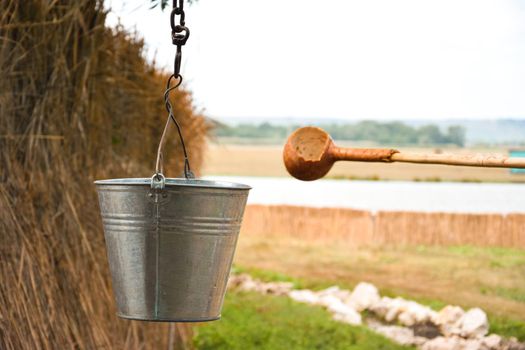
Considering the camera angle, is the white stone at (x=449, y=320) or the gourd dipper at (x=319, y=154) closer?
the gourd dipper at (x=319, y=154)

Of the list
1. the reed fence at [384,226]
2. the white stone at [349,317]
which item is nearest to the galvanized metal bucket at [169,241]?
the white stone at [349,317]

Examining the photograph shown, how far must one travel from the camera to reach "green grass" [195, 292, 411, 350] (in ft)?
28.6

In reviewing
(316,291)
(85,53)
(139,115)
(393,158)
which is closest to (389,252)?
(316,291)

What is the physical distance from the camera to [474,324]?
1152cm

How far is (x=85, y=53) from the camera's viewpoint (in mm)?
4645

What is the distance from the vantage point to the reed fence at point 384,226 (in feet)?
50.8

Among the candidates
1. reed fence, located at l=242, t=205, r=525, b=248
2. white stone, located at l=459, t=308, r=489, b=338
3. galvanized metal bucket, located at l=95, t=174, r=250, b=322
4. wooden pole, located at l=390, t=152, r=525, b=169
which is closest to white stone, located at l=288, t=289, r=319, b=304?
white stone, located at l=459, t=308, r=489, b=338

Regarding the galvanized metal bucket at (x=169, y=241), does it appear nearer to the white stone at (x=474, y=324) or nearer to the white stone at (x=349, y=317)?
the white stone at (x=349, y=317)

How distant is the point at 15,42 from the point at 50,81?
0.36m

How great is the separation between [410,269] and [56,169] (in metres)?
12.6

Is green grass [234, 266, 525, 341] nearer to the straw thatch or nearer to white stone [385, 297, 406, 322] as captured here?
white stone [385, 297, 406, 322]

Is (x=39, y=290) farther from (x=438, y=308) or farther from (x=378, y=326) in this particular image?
(x=438, y=308)

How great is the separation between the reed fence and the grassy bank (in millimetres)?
160

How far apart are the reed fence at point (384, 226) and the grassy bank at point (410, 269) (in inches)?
6.3
